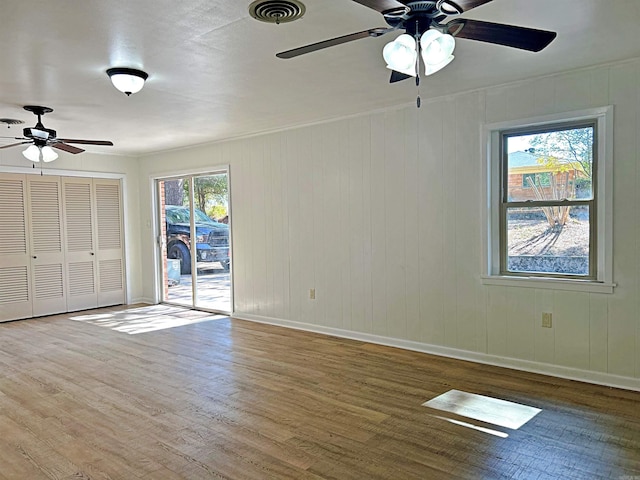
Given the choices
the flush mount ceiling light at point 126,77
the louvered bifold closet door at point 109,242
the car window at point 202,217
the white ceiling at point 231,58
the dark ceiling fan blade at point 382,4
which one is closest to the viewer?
the dark ceiling fan blade at point 382,4

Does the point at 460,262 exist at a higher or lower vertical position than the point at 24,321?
higher

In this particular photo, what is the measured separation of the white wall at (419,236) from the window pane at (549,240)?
0.24 m

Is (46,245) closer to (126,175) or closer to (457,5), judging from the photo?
(126,175)

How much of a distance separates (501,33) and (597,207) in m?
2.17

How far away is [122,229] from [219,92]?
14.1ft

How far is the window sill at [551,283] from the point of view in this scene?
3543mm

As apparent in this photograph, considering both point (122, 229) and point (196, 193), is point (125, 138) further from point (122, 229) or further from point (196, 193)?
point (122, 229)

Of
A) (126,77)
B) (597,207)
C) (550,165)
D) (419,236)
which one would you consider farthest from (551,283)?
(126,77)

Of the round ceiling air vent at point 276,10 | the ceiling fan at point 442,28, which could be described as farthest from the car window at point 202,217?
the ceiling fan at point 442,28

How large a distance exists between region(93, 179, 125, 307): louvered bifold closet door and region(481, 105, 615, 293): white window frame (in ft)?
18.6

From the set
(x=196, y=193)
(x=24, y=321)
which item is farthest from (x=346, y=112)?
(x=24, y=321)

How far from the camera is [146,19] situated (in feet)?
8.18

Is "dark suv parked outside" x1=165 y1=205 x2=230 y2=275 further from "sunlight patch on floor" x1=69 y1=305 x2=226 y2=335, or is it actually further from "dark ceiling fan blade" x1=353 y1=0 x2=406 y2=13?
"dark ceiling fan blade" x1=353 y1=0 x2=406 y2=13

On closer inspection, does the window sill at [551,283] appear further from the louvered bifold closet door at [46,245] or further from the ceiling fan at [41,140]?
the louvered bifold closet door at [46,245]
